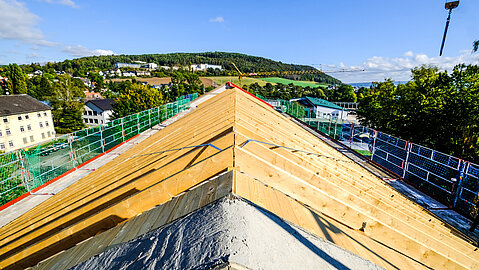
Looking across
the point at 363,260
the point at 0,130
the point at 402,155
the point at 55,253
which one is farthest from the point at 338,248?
the point at 0,130

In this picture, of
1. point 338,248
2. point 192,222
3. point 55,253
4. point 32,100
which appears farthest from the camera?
point 32,100

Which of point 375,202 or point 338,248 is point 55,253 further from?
point 375,202

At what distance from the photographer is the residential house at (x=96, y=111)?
4881 cm

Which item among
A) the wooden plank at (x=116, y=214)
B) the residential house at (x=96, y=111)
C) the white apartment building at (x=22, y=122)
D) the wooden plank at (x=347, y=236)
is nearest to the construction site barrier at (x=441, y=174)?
the wooden plank at (x=347, y=236)

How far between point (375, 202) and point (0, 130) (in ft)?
155

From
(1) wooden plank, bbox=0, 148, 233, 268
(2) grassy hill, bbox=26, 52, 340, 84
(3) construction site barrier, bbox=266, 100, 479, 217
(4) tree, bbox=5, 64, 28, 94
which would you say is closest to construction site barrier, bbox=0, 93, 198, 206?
(1) wooden plank, bbox=0, 148, 233, 268

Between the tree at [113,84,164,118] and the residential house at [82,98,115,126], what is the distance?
17.9 metres

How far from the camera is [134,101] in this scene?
33.1 metres

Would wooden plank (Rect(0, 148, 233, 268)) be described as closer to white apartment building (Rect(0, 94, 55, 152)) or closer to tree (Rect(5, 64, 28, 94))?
white apartment building (Rect(0, 94, 55, 152))

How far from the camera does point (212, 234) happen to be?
1.04m

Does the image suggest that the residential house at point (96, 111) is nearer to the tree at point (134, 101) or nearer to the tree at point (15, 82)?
the tree at point (134, 101)

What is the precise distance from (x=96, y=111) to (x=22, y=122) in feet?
45.8

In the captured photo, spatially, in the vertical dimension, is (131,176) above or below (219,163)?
below

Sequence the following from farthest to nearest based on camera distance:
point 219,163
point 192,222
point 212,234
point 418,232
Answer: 1. point 418,232
2. point 219,163
3. point 192,222
4. point 212,234
